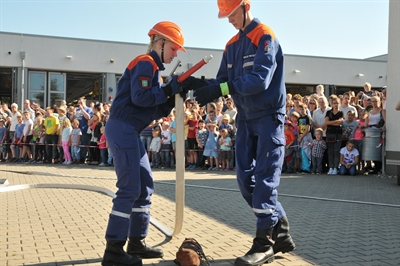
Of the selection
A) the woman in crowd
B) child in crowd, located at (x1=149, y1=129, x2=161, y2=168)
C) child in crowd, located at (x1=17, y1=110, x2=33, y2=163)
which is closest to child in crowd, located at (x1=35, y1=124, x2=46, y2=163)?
child in crowd, located at (x1=17, y1=110, x2=33, y2=163)

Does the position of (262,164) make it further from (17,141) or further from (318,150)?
(17,141)

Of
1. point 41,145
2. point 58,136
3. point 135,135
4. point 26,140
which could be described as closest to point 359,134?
point 135,135

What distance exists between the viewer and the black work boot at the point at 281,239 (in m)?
4.61

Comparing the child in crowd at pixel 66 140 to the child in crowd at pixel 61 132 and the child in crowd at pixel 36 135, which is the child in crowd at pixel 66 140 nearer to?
the child in crowd at pixel 61 132

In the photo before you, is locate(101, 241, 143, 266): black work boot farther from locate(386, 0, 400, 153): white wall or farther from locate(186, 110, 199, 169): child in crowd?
locate(186, 110, 199, 169): child in crowd

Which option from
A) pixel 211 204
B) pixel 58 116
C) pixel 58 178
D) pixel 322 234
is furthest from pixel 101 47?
pixel 322 234

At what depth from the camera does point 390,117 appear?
12.6 m

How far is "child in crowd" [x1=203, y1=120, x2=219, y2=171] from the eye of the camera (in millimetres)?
15227

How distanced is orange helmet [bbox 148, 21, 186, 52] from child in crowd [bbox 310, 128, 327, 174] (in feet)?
31.6

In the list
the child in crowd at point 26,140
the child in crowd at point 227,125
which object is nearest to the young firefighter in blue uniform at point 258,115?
the child in crowd at point 227,125

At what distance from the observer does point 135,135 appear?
4453 millimetres

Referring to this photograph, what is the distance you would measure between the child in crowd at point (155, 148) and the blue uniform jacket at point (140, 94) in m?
11.6

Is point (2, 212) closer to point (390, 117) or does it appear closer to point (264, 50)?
point (264, 50)

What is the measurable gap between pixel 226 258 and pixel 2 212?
3.82 m
